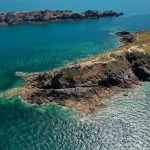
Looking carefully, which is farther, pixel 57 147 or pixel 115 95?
pixel 115 95

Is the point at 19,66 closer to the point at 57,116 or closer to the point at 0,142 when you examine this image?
the point at 57,116

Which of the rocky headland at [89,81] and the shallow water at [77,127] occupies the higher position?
the rocky headland at [89,81]

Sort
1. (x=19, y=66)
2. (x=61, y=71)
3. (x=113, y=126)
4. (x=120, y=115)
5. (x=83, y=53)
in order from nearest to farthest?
1. (x=113, y=126)
2. (x=120, y=115)
3. (x=61, y=71)
4. (x=19, y=66)
5. (x=83, y=53)

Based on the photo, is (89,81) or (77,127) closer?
(77,127)

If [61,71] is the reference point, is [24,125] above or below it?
below

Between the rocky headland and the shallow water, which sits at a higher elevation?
the rocky headland

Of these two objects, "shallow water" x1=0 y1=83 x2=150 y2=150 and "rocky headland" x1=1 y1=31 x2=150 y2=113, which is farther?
"rocky headland" x1=1 y1=31 x2=150 y2=113

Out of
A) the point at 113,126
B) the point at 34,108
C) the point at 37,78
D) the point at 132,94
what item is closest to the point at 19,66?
the point at 37,78

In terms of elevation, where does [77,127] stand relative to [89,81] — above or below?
below
